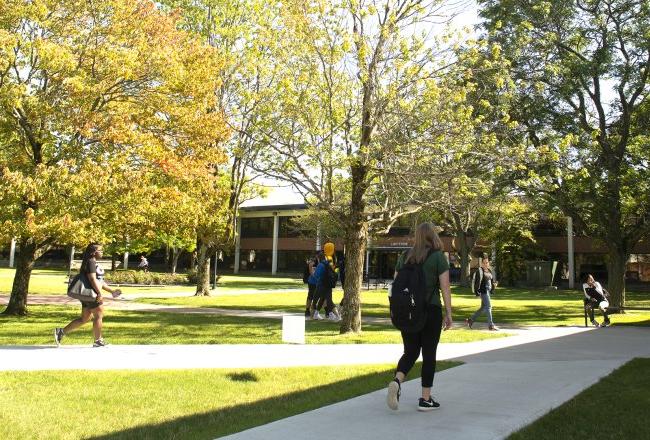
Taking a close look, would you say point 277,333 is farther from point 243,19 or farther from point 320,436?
point 243,19

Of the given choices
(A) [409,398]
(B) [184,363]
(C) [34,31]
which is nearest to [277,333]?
(B) [184,363]

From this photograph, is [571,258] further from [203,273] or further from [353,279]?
[353,279]

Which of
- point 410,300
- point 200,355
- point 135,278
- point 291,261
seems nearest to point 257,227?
point 291,261

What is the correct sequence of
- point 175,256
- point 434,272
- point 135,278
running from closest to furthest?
point 434,272 < point 135,278 < point 175,256

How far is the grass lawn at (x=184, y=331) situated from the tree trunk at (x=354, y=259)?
1.14ft

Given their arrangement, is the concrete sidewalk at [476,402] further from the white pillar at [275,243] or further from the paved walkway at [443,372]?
the white pillar at [275,243]

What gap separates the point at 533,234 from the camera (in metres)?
48.4

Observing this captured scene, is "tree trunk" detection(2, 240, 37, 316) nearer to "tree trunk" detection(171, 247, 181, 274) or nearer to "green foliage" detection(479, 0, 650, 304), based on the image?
"green foliage" detection(479, 0, 650, 304)

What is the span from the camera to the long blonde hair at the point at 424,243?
5797mm

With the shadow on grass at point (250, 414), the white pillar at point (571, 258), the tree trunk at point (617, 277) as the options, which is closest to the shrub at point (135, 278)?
the tree trunk at point (617, 277)

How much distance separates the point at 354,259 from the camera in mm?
12258

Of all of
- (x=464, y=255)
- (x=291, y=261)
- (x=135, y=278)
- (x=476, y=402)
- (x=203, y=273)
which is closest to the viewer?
(x=476, y=402)

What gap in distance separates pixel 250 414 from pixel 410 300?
1.81 m

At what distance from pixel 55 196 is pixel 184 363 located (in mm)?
6410
